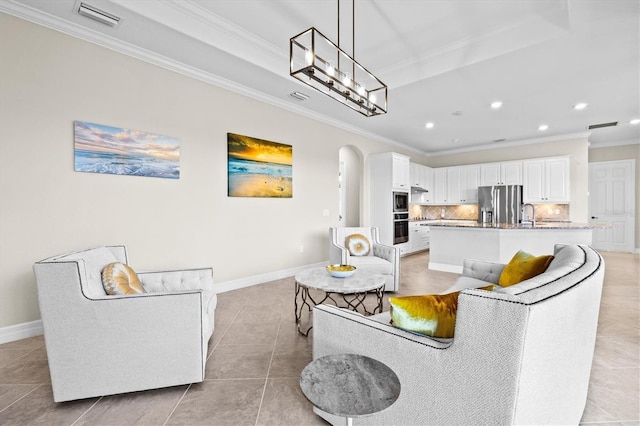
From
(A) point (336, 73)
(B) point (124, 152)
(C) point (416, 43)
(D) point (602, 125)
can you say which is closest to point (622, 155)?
(D) point (602, 125)

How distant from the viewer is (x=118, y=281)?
6.27ft

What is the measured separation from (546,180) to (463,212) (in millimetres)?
2000

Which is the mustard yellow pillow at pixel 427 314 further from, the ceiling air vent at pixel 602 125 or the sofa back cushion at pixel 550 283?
the ceiling air vent at pixel 602 125

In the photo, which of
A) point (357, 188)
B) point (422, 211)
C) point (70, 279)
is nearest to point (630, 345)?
point (70, 279)

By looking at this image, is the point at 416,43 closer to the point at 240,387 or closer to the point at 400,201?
the point at 400,201

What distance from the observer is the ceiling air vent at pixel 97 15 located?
2.50 m

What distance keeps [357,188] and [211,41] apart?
4.62m

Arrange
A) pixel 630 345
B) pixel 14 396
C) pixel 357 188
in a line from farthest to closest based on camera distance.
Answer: pixel 357 188 → pixel 630 345 → pixel 14 396

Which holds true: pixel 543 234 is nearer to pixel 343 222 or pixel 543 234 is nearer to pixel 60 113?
pixel 343 222

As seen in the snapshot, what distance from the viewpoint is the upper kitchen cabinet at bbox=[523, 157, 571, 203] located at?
6500mm

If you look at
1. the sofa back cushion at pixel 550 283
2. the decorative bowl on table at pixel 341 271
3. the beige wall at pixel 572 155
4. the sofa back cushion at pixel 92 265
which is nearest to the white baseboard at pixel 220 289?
the sofa back cushion at pixel 92 265

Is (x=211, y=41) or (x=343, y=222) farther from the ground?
(x=211, y=41)

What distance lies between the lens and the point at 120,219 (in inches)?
120

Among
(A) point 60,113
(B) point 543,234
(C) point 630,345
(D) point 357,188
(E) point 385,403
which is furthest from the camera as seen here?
(D) point 357,188
